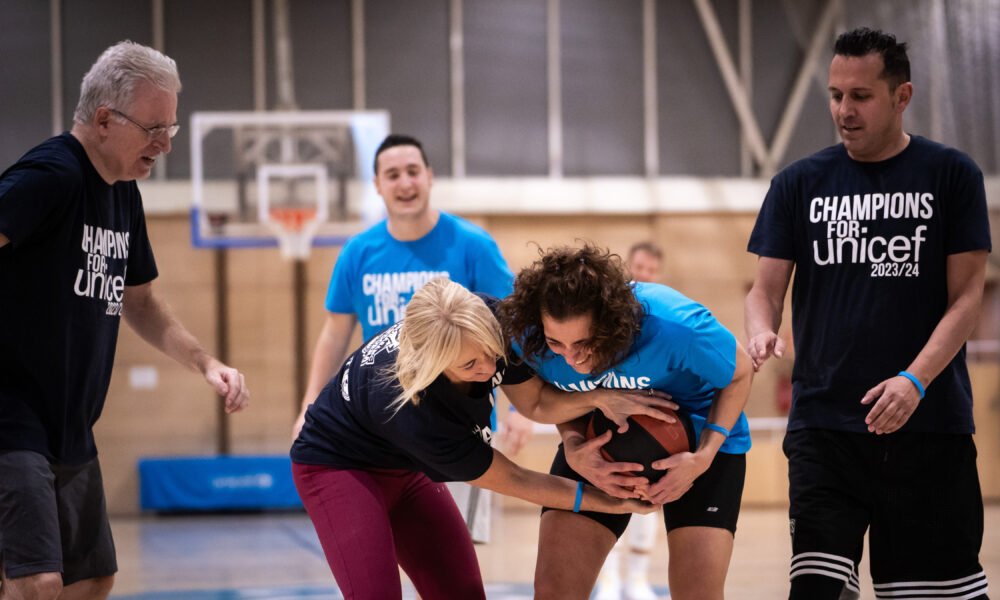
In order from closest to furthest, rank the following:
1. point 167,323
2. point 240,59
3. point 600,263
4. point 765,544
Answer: point 600,263
point 167,323
point 765,544
point 240,59

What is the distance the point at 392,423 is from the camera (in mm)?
3408

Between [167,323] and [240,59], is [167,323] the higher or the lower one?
the lower one

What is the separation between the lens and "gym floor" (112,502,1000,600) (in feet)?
24.0

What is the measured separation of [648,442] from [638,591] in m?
3.58

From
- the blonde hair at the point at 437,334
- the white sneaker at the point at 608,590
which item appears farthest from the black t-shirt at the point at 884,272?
the white sneaker at the point at 608,590

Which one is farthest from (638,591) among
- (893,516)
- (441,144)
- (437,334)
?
(441,144)

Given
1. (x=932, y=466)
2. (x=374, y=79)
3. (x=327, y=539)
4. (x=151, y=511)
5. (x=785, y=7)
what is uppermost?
(x=785, y=7)

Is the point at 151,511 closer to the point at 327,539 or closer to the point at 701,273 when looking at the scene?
the point at 701,273

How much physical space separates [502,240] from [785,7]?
16.2 feet

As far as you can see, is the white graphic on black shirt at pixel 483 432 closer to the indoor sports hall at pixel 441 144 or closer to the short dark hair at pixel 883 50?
the short dark hair at pixel 883 50

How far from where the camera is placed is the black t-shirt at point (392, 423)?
3.37 metres

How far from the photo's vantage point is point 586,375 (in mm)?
3459

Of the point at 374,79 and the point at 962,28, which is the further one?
the point at 374,79

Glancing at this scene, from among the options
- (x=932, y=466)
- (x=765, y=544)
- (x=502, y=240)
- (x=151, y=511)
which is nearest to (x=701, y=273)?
(x=502, y=240)
